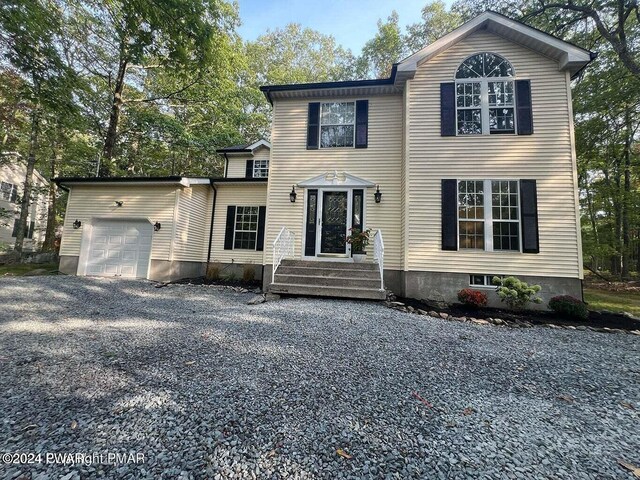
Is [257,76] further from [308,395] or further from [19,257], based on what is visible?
[308,395]

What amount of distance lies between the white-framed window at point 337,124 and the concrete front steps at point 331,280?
12.4ft

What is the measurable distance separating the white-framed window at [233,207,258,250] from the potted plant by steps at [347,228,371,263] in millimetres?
4259

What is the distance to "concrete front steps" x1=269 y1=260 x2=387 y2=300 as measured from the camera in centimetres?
643

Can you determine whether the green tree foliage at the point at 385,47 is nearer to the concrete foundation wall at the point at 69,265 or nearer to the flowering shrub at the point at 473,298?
the flowering shrub at the point at 473,298

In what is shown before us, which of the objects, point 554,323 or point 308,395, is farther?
point 554,323

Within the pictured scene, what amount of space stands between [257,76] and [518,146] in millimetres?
20773

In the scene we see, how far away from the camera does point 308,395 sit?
236 cm

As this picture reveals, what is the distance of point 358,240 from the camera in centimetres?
760

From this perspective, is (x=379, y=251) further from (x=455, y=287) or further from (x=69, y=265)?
(x=69, y=265)

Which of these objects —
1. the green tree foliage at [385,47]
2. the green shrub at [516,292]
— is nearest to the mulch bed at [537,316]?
the green shrub at [516,292]

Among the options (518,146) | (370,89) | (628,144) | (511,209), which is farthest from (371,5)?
(628,144)

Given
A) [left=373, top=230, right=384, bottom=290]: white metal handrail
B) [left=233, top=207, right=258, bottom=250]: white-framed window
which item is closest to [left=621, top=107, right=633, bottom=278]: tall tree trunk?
[left=373, top=230, right=384, bottom=290]: white metal handrail

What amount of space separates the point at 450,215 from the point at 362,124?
371 centimetres

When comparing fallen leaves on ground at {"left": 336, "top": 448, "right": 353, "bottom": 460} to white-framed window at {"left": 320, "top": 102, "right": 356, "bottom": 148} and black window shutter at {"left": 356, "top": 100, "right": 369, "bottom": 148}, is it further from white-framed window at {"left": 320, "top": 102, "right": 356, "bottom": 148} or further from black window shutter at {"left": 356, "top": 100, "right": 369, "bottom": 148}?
white-framed window at {"left": 320, "top": 102, "right": 356, "bottom": 148}
